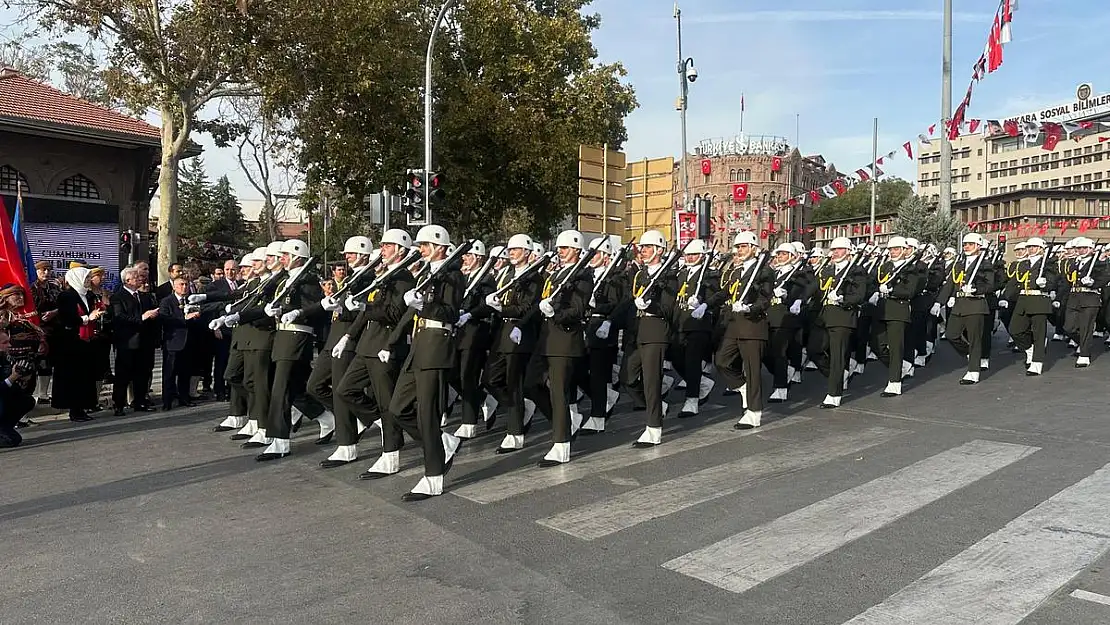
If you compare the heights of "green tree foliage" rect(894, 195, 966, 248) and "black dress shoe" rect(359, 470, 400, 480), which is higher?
"green tree foliage" rect(894, 195, 966, 248)

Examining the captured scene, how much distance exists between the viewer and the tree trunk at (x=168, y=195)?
17688mm

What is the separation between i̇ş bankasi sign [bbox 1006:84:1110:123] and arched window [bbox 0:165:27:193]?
63607 millimetres

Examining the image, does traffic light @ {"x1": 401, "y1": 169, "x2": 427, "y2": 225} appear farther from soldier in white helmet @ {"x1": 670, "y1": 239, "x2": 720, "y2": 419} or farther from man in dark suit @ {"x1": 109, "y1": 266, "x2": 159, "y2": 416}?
soldier in white helmet @ {"x1": 670, "y1": 239, "x2": 720, "y2": 419}

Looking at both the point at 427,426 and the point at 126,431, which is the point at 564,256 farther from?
the point at 126,431

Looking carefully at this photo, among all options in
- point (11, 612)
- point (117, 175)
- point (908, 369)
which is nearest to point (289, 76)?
point (117, 175)

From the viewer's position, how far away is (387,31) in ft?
70.9

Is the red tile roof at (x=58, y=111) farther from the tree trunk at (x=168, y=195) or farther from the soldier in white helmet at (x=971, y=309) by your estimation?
the soldier in white helmet at (x=971, y=309)

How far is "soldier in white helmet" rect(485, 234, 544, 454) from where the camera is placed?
304 inches

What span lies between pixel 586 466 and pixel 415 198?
35.4 ft

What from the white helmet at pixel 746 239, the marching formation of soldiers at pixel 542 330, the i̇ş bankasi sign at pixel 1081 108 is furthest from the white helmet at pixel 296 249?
the i̇ş bankasi sign at pixel 1081 108

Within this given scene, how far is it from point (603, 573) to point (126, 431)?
663cm

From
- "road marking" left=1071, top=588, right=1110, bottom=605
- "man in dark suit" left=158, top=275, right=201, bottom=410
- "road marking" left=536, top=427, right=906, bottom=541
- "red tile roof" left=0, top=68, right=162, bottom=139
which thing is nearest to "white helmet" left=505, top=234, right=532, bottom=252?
"road marking" left=536, top=427, right=906, bottom=541

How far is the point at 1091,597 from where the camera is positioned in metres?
4.20

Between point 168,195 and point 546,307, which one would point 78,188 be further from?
point 546,307
